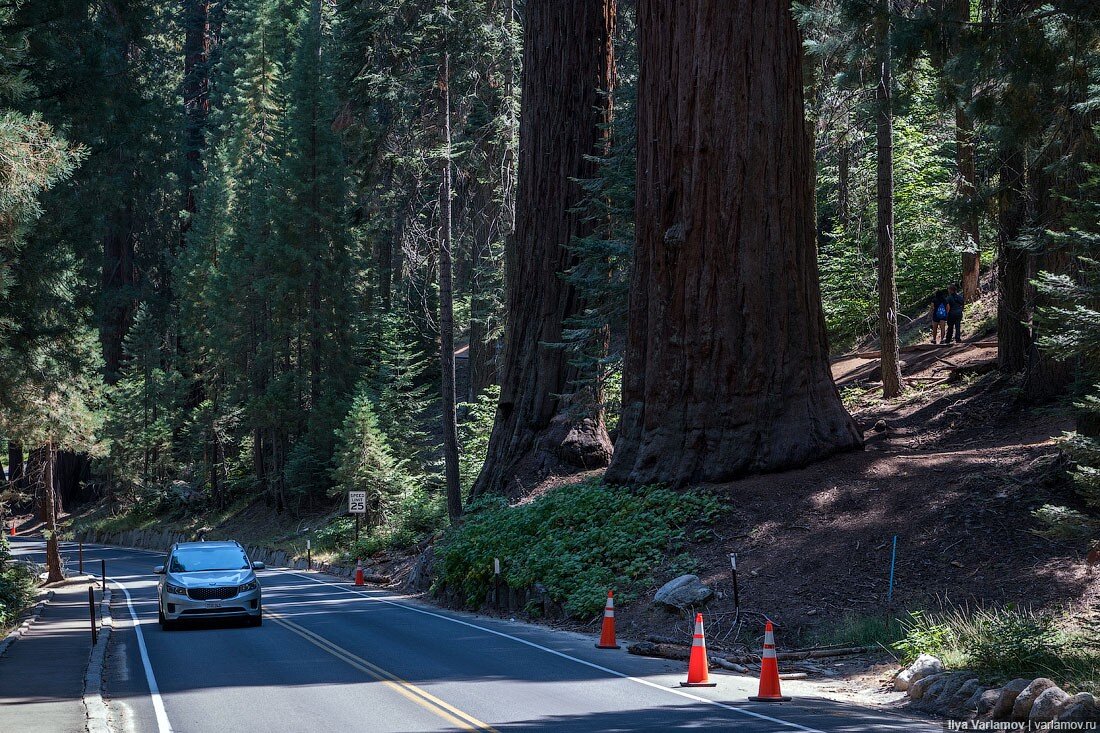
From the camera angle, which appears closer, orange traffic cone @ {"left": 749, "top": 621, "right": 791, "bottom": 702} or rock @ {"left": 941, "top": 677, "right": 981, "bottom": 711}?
rock @ {"left": 941, "top": 677, "right": 981, "bottom": 711}

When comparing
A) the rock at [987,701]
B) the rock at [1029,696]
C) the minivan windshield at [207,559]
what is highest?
the rock at [1029,696]

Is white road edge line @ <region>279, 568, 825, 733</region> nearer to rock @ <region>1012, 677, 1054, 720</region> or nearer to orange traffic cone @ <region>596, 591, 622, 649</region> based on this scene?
orange traffic cone @ <region>596, 591, 622, 649</region>

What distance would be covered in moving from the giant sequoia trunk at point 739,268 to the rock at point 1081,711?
9689 millimetres

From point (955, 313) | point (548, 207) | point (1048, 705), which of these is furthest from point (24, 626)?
point (955, 313)

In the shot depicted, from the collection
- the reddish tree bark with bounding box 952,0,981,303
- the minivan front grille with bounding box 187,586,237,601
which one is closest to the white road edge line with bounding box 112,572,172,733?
the minivan front grille with bounding box 187,586,237,601

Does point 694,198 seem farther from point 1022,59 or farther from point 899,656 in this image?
point 899,656

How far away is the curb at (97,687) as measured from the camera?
34.1ft

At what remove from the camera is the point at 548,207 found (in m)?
26.3

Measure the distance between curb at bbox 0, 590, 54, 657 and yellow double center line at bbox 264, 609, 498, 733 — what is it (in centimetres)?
434

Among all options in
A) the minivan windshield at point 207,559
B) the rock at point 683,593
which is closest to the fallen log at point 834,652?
the rock at point 683,593

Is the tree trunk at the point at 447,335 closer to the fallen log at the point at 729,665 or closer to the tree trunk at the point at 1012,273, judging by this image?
the tree trunk at the point at 1012,273

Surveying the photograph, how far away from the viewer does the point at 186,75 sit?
258ft

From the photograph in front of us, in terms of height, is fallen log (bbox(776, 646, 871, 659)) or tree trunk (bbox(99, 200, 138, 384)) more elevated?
tree trunk (bbox(99, 200, 138, 384))

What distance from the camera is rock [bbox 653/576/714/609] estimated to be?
15.2 meters
